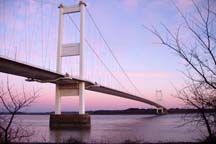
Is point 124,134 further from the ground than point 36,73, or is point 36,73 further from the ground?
point 36,73

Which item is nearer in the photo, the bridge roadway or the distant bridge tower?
the bridge roadway

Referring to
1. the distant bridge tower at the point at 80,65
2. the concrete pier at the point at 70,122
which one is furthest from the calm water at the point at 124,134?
the distant bridge tower at the point at 80,65

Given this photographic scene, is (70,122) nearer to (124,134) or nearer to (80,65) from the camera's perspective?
(80,65)

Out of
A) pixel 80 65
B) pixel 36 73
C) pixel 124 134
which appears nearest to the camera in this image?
pixel 124 134

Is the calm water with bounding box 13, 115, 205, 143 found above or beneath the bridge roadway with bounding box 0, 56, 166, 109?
beneath

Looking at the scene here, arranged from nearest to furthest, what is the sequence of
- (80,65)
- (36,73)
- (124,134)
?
(124,134) < (36,73) < (80,65)

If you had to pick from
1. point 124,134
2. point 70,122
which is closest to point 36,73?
point 70,122

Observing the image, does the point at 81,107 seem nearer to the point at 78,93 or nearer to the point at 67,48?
the point at 78,93

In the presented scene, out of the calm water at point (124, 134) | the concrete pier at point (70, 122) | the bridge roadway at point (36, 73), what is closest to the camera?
the calm water at point (124, 134)

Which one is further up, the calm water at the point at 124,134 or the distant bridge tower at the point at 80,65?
the distant bridge tower at the point at 80,65

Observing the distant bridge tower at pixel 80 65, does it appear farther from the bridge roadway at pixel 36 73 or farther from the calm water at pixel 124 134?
the calm water at pixel 124 134

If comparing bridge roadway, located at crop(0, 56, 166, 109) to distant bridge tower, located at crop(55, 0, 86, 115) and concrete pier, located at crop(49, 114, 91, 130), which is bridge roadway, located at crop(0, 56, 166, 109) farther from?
concrete pier, located at crop(49, 114, 91, 130)

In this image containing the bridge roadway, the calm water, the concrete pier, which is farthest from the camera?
the concrete pier

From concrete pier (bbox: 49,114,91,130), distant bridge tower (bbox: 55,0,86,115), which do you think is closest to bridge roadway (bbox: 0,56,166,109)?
distant bridge tower (bbox: 55,0,86,115)
